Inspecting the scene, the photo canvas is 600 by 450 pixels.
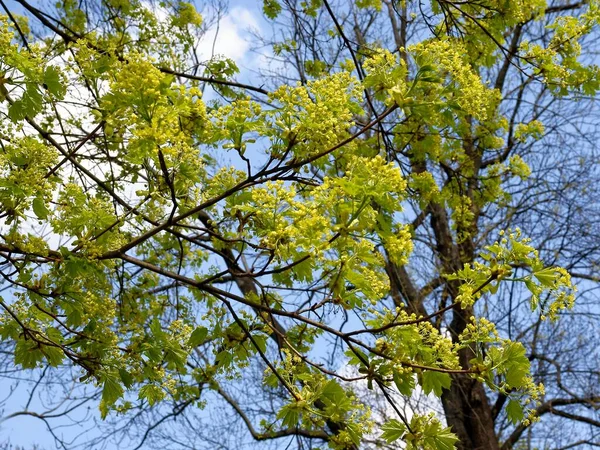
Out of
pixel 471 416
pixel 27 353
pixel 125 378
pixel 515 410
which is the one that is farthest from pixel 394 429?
pixel 471 416

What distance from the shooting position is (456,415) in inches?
358

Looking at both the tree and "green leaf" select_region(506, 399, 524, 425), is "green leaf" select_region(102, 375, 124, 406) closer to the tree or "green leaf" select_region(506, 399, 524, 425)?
the tree

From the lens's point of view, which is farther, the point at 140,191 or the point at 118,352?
the point at 118,352

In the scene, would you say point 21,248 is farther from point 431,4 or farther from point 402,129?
point 431,4

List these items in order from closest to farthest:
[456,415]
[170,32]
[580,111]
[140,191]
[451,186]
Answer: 1. [140,191]
2. [451,186]
3. [170,32]
4. [456,415]
5. [580,111]

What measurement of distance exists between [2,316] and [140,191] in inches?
56.7

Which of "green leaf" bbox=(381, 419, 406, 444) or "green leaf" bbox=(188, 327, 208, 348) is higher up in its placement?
"green leaf" bbox=(188, 327, 208, 348)

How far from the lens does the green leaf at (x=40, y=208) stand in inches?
125

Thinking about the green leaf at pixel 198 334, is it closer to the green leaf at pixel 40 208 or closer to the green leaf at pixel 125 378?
the green leaf at pixel 125 378

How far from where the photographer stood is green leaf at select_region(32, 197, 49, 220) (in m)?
3.18

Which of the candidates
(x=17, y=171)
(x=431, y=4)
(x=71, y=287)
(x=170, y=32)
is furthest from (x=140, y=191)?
(x=170, y=32)

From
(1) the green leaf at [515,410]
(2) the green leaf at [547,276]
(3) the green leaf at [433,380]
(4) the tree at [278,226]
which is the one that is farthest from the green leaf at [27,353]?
(2) the green leaf at [547,276]

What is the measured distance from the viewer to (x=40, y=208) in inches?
126

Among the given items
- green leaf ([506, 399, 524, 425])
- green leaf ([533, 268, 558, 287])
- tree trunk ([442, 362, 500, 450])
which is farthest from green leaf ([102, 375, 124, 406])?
tree trunk ([442, 362, 500, 450])
